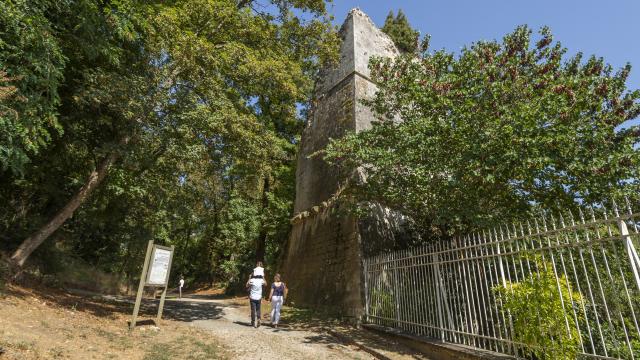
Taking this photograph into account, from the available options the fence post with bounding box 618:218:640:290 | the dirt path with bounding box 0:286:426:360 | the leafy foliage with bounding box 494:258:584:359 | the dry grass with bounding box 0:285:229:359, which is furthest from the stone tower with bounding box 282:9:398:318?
the fence post with bounding box 618:218:640:290

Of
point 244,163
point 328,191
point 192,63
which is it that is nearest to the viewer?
point 192,63

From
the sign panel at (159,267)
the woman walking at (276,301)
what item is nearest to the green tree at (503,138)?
the woman walking at (276,301)

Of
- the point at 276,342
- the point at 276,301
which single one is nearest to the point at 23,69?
the point at 276,342

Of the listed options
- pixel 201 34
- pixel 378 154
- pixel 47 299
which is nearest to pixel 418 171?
pixel 378 154

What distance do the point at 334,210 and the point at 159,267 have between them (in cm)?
520

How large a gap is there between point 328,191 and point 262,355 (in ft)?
25.3

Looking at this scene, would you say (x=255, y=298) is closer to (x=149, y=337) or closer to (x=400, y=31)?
(x=149, y=337)

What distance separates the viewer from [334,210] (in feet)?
35.5

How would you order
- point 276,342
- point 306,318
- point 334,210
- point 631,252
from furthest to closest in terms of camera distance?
point 334,210, point 306,318, point 276,342, point 631,252

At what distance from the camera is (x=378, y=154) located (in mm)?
7965

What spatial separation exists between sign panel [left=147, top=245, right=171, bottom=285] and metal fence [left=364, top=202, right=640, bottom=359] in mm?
5068

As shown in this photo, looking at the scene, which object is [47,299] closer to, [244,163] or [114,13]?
[244,163]

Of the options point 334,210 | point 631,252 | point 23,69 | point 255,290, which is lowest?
point 255,290

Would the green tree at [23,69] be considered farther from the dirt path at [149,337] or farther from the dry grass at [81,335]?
the dirt path at [149,337]
